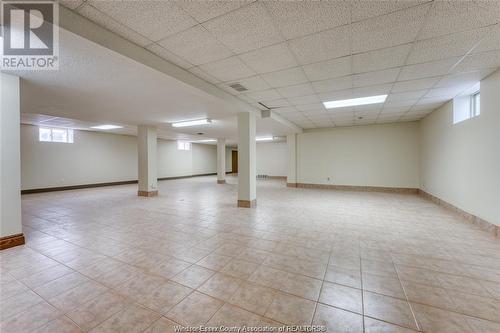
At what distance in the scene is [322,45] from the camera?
270 centimetres

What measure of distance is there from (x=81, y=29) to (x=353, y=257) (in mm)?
4045

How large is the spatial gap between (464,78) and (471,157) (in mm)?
1532

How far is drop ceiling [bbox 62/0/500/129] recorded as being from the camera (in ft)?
6.79

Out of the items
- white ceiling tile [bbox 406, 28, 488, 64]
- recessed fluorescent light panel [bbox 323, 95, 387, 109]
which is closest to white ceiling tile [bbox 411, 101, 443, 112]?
recessed fluorescent light panel [bbox 323, 95, 387, 109]

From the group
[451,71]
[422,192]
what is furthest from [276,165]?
[451,71]

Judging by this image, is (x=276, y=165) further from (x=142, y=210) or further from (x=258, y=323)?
(x=258, y=323)

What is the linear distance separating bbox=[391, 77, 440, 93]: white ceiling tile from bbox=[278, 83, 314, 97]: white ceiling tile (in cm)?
163

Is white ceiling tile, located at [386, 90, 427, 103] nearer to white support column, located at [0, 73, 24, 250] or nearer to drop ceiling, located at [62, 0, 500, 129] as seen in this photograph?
drop ceiling, located at [62, 0, 500, 129]

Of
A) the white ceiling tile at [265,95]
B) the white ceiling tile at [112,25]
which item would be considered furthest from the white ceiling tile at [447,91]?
the white ceiling tile at [112,25]

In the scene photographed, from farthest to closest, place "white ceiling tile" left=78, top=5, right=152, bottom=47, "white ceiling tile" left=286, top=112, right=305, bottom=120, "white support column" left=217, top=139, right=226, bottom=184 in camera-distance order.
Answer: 1. "white support column" left=217, top=139, right=226, bottom=184
2. "white ceiling tile" left=286, top=112, right=305, bottom=120
3. "white ceiling tile" left=78, top=5, right=152, bottom=47

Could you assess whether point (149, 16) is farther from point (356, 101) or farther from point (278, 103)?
point (356, 101)

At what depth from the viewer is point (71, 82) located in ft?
11.5

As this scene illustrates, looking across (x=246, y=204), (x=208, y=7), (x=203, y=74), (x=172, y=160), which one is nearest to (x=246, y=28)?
(x=208, y=7)

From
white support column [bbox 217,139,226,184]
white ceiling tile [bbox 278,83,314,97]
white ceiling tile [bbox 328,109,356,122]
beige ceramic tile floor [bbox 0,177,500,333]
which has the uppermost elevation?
white ceiling tile [bbox 328,109,356,122]
